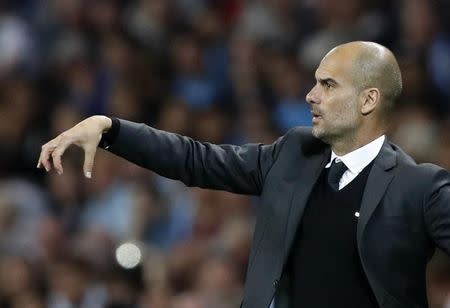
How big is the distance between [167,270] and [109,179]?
1.45 meters

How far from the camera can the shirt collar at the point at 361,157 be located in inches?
143

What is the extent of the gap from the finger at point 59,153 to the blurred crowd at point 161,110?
7.34 feet

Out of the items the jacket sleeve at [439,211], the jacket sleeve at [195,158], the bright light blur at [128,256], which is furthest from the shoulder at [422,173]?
the bright light blur at [128,256]

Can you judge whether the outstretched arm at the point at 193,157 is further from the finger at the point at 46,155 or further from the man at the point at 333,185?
the finger at the point at 46,155

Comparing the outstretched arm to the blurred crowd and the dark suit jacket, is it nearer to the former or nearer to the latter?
the dark suit jacket

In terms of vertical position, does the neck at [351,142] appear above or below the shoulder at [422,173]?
above

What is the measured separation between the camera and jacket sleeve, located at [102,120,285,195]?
3.62m

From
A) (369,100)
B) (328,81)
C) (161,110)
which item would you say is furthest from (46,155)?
(161,110)

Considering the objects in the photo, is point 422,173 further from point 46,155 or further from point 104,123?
point 46,155

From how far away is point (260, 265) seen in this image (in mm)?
3568

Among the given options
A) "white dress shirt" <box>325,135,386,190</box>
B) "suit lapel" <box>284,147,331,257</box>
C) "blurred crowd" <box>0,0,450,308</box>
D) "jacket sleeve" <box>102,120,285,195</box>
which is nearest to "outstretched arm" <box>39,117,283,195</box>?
"jacket sleeve" <box>102,120,285,195</box>

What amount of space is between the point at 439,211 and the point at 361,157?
352 mm

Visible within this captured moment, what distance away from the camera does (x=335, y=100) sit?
360 cm

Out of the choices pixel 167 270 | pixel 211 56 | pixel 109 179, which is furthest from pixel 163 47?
pixel 167 270
